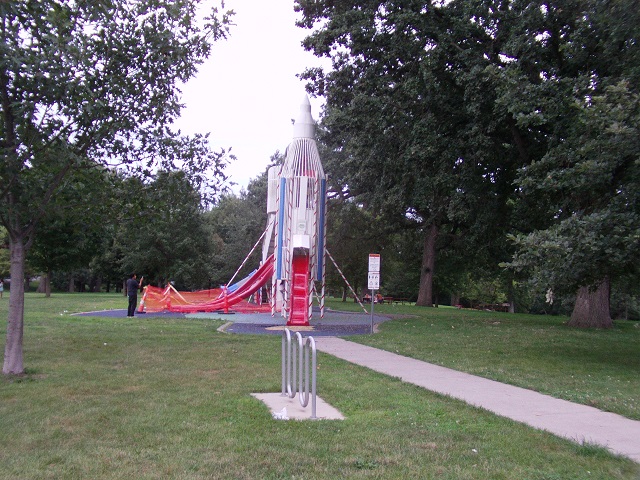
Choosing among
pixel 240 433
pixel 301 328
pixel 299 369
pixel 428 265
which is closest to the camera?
pixel 240 433

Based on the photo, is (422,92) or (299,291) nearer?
(422,92)

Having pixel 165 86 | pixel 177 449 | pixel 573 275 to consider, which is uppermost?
pixel 165 86

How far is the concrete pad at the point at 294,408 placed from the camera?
718cm

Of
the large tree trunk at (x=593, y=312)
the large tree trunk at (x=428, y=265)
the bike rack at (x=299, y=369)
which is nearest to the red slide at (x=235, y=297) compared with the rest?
the large tree trunk at (x=428, y=265)

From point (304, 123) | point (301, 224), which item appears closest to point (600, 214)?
point (301, 224)

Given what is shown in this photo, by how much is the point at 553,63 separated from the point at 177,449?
48.1ft

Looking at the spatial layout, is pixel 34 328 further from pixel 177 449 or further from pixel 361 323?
pixel 177 449

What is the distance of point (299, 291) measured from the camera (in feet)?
69.9

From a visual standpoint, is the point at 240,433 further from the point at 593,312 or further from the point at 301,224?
the point at 593,312

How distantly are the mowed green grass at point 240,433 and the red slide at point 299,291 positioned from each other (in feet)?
32.8

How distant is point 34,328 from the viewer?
1689 cm

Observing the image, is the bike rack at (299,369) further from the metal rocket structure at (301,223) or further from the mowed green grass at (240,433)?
the metal rocket structure at (301,223)

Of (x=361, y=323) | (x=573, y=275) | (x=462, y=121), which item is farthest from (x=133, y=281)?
(x=573, y=275)

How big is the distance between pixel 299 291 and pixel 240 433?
15.0 m
